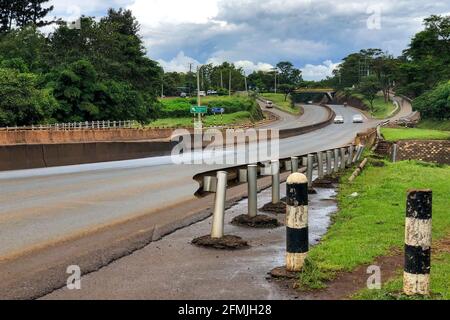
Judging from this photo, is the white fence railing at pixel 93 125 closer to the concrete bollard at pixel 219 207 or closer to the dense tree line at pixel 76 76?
the dense tree line at pixel 76 76

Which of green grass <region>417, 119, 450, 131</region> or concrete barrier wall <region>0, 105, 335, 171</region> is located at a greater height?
concrete barrier wall <region>0, 105, 335, 171</region>

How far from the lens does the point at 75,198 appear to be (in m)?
12.4

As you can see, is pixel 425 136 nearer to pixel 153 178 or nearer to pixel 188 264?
pixel 153 178

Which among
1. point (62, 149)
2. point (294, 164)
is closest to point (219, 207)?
point (294, 164)

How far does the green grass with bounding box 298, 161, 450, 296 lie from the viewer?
6.26 metres

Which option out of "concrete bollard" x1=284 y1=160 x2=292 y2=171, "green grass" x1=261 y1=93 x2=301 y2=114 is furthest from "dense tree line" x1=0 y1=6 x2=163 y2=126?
"green grass" x1=261 y1=93 x2=301 y2=114

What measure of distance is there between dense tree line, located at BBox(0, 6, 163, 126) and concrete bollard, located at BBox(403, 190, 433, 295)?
4234cm

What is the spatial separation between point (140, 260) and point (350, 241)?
2.65 meters

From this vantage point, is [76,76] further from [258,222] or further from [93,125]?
[258,222]

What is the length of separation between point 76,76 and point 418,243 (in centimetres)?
5497

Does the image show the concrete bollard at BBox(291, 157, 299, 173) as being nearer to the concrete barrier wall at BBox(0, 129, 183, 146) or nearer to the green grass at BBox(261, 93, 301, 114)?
the concrete barrier wall at BBox(0, 129, 183, 146)

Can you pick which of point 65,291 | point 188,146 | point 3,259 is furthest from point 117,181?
point 188,146

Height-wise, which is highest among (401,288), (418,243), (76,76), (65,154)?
(76,76)

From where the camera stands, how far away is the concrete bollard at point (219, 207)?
770 centimetres
